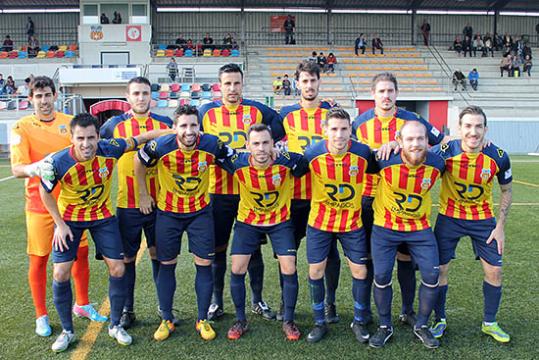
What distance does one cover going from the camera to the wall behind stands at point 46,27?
96.9 ft

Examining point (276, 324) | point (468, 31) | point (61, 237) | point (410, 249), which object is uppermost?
point (468, 31)

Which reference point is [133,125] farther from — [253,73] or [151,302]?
[253,73]

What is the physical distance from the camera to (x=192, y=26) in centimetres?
2948

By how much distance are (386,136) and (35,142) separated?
262cm

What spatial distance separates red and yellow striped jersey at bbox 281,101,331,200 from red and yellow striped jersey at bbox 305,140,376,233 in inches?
13.1

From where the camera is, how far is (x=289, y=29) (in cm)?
2872

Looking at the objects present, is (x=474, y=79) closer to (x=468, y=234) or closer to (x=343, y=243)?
(x=468, y=234)

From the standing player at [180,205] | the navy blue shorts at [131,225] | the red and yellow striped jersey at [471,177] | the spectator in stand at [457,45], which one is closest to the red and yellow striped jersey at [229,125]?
the standing player at [180,205]

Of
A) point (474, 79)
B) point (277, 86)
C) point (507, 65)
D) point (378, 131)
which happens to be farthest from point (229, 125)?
point (507, 65)

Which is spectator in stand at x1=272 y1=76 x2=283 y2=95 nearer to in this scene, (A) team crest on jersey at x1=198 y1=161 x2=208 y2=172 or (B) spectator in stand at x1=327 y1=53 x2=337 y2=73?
(B) spectator in stand at x1=327 y1=53 x2=337 y2=73

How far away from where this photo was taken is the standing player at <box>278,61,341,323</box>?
3.96 meters

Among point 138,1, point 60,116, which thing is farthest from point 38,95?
point 138,1

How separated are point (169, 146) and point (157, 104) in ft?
60.3

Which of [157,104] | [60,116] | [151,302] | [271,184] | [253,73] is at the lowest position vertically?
[151,302]
